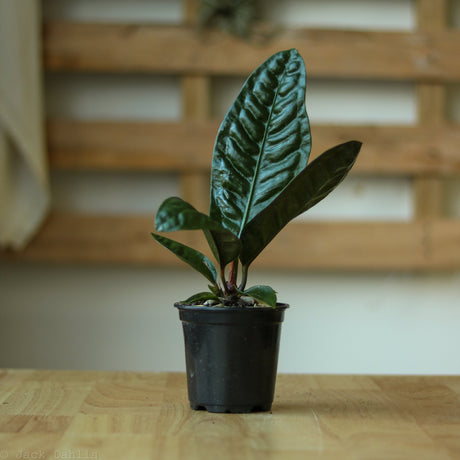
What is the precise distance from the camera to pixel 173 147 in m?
1.92

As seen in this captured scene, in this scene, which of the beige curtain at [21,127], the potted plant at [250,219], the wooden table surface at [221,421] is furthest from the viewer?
the beige curtain at [21,127]

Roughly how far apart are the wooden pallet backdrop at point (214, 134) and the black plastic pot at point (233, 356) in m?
1.13

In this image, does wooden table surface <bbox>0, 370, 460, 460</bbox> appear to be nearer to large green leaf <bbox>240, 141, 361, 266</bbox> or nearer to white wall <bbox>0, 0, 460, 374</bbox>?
large green leaf <bbox>240, 141, 361, 266</bbox>

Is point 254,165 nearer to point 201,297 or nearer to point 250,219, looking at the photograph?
point 250,219

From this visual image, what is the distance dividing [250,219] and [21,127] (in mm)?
1098

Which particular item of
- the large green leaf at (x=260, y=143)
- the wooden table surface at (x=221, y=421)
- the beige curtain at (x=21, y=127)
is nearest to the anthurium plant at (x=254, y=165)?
the large green leaf at (x=260, y=143)

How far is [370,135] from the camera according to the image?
197 centimetres

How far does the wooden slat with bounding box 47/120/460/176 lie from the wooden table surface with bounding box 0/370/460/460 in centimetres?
103

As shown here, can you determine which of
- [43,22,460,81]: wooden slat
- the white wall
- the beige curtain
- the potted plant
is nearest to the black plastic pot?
the potted plant

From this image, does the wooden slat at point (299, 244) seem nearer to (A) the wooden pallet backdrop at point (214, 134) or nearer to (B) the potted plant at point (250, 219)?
(A) the wooden pallet backdrop at point (214, 134)

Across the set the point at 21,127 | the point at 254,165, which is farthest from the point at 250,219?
the point at 21,127

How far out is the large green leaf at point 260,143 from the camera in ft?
2.56

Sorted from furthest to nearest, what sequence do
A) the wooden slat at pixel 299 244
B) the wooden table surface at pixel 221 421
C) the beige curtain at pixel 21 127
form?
the wooden slat at pixel 299 244 → the beige curtain at pixel 21 127 → the wooden table surface at pixel 221 421

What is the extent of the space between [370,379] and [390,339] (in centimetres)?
105
